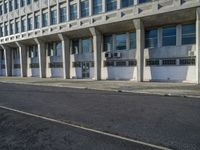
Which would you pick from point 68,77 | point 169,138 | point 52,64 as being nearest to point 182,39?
point 68,77

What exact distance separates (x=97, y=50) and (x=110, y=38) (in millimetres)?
2637

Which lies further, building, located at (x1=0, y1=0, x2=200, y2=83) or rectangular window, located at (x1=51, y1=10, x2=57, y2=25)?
rectangular window, located at (x1=51, y1=10, x2=57, y2=25)

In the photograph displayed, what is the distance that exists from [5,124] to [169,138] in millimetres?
5305

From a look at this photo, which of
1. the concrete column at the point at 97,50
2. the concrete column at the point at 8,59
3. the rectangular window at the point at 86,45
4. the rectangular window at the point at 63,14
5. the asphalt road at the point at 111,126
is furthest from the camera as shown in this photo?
the concrete column at the point at 8,59

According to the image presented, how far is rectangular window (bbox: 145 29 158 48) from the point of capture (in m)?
24.7

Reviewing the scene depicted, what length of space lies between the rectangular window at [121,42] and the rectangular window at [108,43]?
37.8 inches

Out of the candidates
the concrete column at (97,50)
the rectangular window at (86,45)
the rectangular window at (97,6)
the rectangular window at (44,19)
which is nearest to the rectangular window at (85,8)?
the rectangular window at (97,6)

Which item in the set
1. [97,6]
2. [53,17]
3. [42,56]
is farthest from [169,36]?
[42,56]

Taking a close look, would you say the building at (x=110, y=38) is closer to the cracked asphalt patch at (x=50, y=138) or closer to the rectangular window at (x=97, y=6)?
the rectangular window at (x=97, y=6)

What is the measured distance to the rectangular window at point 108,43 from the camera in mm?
28663

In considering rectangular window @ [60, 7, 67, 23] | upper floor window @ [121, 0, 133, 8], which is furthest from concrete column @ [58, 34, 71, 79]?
upper floor window @ [121, 0, 133, 8]

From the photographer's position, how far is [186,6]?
19.6 metres

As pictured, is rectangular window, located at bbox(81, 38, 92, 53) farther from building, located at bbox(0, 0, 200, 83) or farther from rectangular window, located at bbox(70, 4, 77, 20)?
rectangular window, located at bbox(70, 4, 77, 20)

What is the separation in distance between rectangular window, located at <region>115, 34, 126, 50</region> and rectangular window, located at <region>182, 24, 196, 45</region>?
24.7 ft
